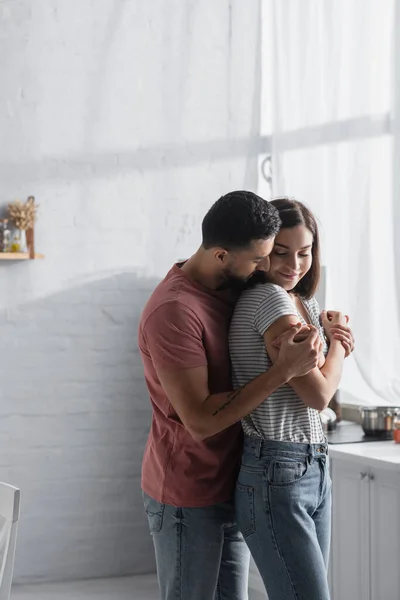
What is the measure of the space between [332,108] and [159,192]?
94 centimetres

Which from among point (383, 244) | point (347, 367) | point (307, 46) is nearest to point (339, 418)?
point (347, 367)

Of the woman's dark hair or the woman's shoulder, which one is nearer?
the woman's shoulder

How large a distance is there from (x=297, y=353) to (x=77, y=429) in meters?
2.62

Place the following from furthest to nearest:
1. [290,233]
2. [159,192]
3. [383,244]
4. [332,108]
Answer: [159,192], [332,108], [383,244], [290,233]

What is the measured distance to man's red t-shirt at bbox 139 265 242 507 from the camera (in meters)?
1.89

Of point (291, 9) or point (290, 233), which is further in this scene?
point (291, 9)

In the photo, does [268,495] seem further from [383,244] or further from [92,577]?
[92,577]

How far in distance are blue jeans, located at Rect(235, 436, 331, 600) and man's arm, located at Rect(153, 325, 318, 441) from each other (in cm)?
13

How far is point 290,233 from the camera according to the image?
2.02 meters

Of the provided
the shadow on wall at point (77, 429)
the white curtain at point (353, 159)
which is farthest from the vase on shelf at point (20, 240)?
the white curtain at point (353, 159)

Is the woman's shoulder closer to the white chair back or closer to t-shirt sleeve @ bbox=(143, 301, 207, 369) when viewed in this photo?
t-shirt sleeve @ bbox=(143, 301, 207, 369)

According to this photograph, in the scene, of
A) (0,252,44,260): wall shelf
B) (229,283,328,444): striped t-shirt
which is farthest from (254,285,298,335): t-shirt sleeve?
(0,252,44,260): wall shelf

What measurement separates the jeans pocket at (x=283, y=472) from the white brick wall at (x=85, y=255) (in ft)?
8.10

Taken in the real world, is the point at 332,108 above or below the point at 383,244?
above
